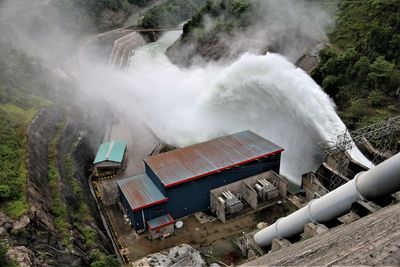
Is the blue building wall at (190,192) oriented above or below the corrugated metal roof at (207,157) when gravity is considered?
below

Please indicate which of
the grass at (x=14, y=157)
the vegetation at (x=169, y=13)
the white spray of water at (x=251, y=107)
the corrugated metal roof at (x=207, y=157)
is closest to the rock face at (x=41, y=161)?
the grass at (x=14, y=157)

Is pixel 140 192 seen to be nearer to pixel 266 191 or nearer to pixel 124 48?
pixel 266 191

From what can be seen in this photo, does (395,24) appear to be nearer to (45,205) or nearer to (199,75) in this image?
(199,75)

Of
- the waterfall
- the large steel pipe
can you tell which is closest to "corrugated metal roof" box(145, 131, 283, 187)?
the large steel pipe

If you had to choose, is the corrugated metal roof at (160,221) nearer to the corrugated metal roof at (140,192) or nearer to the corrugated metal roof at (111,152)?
the corrugated metal roof at (140,192)

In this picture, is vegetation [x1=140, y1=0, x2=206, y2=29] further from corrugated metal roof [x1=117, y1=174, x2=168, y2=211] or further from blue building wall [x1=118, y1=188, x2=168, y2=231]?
blue building wall [x1=118, y1=188, x2=168, y2=231]
